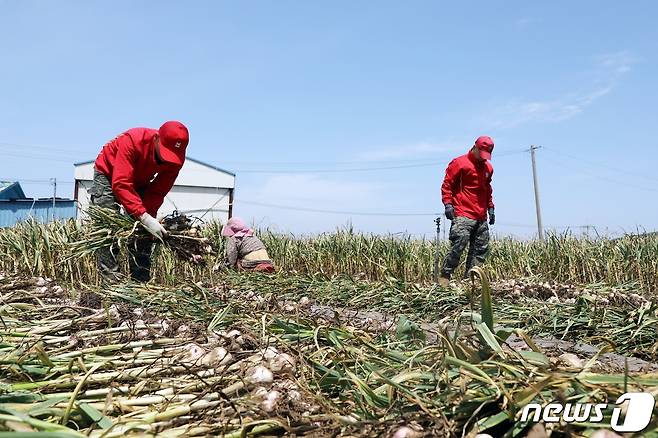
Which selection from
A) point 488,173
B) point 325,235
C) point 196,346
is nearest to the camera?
point 196,346

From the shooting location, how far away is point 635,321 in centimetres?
285

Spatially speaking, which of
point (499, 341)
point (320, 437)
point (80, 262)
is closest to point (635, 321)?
point (499, 341)

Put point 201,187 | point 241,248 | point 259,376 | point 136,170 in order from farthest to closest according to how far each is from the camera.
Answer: point 201,187
point 241,248
point 136,170
point 259,376

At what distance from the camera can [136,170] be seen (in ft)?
15.3

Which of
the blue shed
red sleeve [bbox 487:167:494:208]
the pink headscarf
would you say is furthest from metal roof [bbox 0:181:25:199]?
red sleeve [bbox 487:167:494:208]

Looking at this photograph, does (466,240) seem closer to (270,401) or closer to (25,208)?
(270,401)

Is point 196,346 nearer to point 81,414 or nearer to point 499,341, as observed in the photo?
point 81,414

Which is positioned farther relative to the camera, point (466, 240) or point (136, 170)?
point (466, 240)

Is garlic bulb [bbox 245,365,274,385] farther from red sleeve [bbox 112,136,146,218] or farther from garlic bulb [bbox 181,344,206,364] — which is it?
red sleeve [bbox 112,136,146,218]

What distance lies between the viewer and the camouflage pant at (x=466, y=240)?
6.09 meters

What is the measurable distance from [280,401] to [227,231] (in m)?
5.37

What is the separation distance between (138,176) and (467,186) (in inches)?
137

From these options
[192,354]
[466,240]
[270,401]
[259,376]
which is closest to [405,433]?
[270,401]

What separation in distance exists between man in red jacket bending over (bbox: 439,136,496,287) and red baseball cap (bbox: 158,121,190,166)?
302cm
